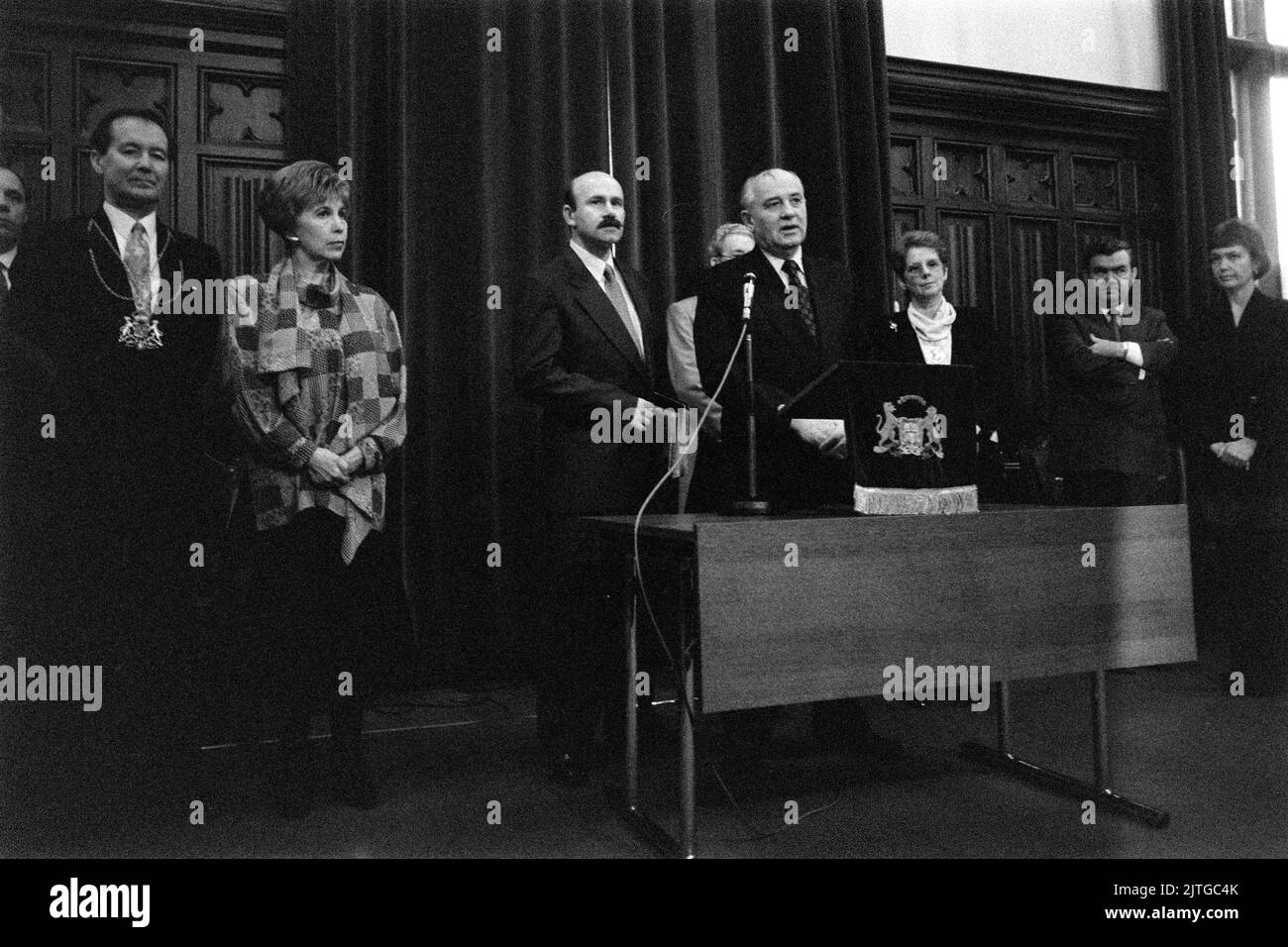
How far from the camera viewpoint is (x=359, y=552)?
8.27 feet

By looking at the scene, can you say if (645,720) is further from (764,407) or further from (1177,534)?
(1177,534)

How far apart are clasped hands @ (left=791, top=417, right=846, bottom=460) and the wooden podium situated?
0.41 meters

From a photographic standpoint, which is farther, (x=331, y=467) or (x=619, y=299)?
(x=619, y=299)

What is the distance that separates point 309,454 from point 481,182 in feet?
5.85

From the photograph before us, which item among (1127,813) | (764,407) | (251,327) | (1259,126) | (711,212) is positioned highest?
(1259,126)

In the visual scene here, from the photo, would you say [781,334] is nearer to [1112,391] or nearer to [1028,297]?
[1112,391]

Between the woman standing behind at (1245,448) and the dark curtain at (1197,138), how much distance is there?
1.55m

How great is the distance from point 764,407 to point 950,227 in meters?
2.82

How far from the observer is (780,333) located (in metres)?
2.68

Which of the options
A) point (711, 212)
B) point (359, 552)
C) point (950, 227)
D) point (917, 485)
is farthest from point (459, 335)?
point (950, 227)

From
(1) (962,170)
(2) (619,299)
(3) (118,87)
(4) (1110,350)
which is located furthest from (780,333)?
(1) (962,170)

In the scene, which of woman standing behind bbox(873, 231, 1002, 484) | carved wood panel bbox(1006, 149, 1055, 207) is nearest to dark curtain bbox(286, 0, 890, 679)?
woman standing behind bbox(873, 231, 1002, 484)

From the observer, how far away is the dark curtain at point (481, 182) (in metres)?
3.72
